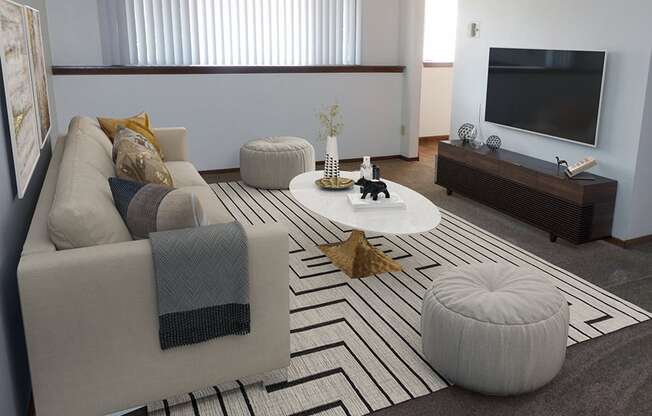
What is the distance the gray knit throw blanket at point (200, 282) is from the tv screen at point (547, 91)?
2.95 meters

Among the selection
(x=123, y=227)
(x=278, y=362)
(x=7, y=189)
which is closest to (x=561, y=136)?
(x=278, y=362)

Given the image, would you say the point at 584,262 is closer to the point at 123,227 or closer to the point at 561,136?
the point at 561,136

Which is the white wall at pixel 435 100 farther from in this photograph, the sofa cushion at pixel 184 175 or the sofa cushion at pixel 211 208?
the sofa cushion at pixel 211 208

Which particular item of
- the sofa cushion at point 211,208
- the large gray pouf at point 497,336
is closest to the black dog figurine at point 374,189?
the sofa cushion at point 211,208

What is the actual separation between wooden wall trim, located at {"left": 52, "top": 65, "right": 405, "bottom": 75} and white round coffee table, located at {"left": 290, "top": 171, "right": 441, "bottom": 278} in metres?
2.15

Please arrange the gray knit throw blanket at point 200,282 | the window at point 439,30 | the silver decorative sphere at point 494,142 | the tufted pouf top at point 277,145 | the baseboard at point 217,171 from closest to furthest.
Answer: the gray knit throw blanket at point 200,282 → the silver decorative sphere at point 494,142 → the tufted pouf top at point 277,145 → the baseboard at point 217,171 → the window at point 439,30

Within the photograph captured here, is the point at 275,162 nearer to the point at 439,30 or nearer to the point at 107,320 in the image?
the point at 107,320

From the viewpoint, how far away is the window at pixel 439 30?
718 cm

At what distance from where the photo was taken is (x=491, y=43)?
476 cm

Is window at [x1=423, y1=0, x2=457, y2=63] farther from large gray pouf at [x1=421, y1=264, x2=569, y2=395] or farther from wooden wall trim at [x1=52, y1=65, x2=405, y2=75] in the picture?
large gray pouf at [x1=421, y1=264, x2=569, y2=395]

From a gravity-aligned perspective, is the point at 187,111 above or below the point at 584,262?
above

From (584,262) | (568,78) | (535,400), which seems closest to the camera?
(535,400)

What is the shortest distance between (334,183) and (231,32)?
272 centimetres

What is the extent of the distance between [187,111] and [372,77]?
2.11 metres
